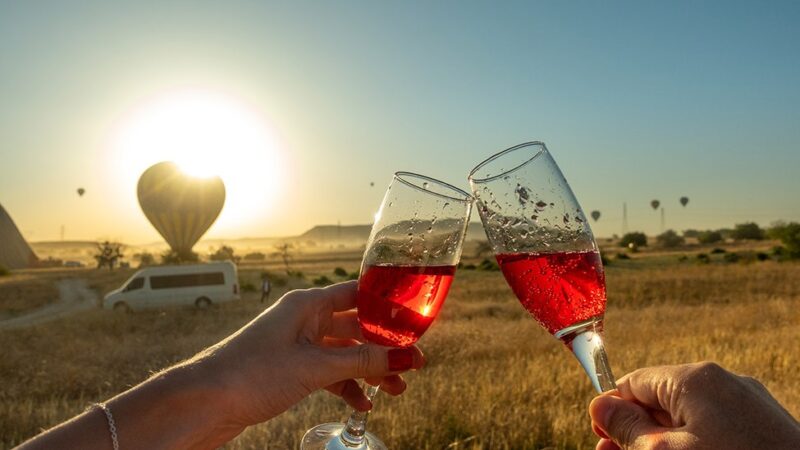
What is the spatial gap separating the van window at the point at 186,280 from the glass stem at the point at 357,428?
27.0m

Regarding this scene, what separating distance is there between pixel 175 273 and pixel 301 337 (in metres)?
27.4

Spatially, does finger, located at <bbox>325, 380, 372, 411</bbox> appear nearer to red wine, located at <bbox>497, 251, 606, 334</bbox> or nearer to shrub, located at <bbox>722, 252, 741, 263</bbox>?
red wine, located at <bbox>497, 251, 606, 334</bbox>

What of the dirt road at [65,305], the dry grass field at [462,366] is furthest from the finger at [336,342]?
the dirt road at [65,305]

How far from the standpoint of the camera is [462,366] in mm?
8781

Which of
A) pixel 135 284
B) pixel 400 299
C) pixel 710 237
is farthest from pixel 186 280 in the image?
pixel 710 237

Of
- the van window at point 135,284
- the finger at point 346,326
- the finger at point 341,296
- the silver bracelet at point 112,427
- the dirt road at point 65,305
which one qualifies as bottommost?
the dirt road at point 65,305

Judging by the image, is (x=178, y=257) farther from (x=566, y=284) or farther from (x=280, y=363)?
(x=566, y=284)

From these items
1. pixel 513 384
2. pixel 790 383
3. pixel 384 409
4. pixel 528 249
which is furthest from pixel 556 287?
pixel 790 383

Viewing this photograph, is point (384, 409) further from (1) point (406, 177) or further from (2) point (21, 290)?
(2) point (21, 290)

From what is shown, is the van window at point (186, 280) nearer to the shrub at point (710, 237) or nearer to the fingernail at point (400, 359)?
the fingernail at point (400, 359)

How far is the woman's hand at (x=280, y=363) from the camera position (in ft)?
6.72

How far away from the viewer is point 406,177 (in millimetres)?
2189

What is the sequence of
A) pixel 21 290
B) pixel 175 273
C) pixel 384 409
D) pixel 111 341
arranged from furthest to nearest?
pixel 21 290 → pixel 175 273 → pixel 111 341 → pixel 384 409

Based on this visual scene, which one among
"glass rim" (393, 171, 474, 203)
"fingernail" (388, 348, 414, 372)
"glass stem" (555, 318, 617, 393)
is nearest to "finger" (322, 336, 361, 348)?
"fingernail" (388, 348, 414, 372)
